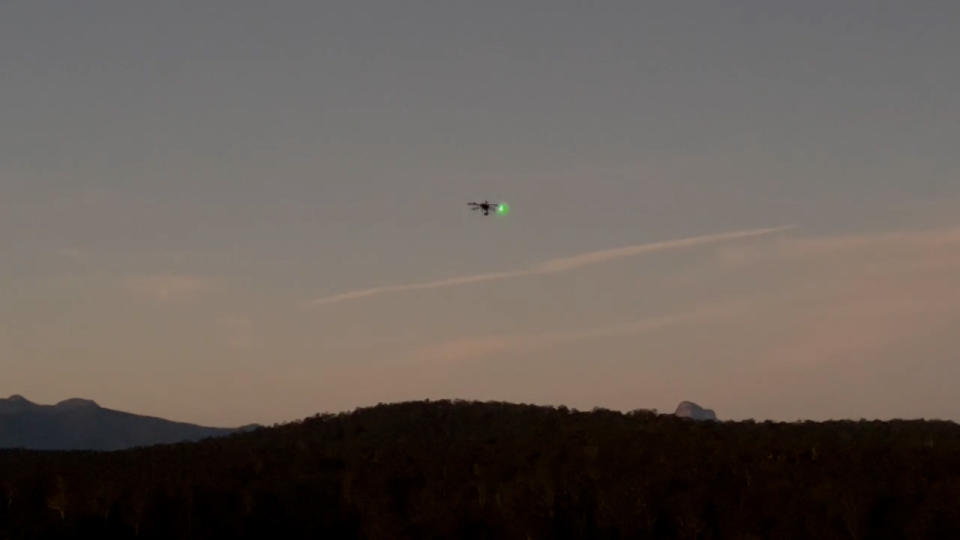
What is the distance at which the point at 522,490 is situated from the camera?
79.4 feet

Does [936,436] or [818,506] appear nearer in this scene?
[818,506]

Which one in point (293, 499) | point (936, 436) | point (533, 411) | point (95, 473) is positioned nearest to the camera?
point (293, 499)

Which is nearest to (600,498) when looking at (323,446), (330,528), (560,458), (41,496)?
(330,528)

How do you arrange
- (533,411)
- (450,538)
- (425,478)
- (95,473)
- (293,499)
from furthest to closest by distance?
(533,411) < (95,473) < (425,478) < (293,499) < (450,538)

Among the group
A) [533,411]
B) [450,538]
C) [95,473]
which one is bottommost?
[450,538]

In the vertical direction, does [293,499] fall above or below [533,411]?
below

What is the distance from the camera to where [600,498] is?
22.7 metres

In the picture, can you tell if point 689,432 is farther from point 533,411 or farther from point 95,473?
point 95,473

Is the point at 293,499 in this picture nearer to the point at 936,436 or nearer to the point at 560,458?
the point at 560,458

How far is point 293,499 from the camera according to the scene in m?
24.9

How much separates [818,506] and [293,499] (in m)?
9.65

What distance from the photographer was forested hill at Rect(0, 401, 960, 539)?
2138cm

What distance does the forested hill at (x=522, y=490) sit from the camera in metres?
21.4

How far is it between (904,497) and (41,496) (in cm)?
1634
